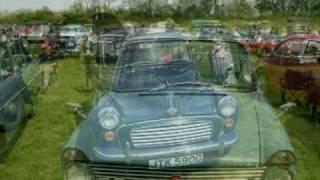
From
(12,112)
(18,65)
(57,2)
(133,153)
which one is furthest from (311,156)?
(57,2)

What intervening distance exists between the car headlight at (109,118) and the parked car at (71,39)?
19.2 meters

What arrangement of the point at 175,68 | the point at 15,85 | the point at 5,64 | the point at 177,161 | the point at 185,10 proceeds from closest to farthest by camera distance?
the point at 177,161, the point at 175,68, the point at 15,85, the point at 5,64, the point at 185,10

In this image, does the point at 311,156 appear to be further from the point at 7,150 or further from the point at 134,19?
the point at 134,19

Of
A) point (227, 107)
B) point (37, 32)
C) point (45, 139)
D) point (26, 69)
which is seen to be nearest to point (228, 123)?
point (227, 107)

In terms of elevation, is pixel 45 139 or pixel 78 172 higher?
pixel 78 172

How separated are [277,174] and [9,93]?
4482mm

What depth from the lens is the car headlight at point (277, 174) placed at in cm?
401

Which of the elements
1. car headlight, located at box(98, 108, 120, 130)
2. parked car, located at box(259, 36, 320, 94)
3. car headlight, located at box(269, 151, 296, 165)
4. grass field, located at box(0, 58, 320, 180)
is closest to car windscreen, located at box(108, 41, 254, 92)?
car headlight, located at box(98, 108, 120, 130)

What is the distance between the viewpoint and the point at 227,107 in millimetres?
4445

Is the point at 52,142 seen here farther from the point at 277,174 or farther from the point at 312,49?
the point at 312,49

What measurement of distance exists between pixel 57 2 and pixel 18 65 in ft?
125

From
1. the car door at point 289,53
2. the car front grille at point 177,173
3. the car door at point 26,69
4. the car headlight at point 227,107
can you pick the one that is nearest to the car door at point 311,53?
the car door at point 289,53

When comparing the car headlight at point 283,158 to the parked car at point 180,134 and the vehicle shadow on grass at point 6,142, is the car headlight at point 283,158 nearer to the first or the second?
the parked car at point 180,134

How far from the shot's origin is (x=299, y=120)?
358 inches
